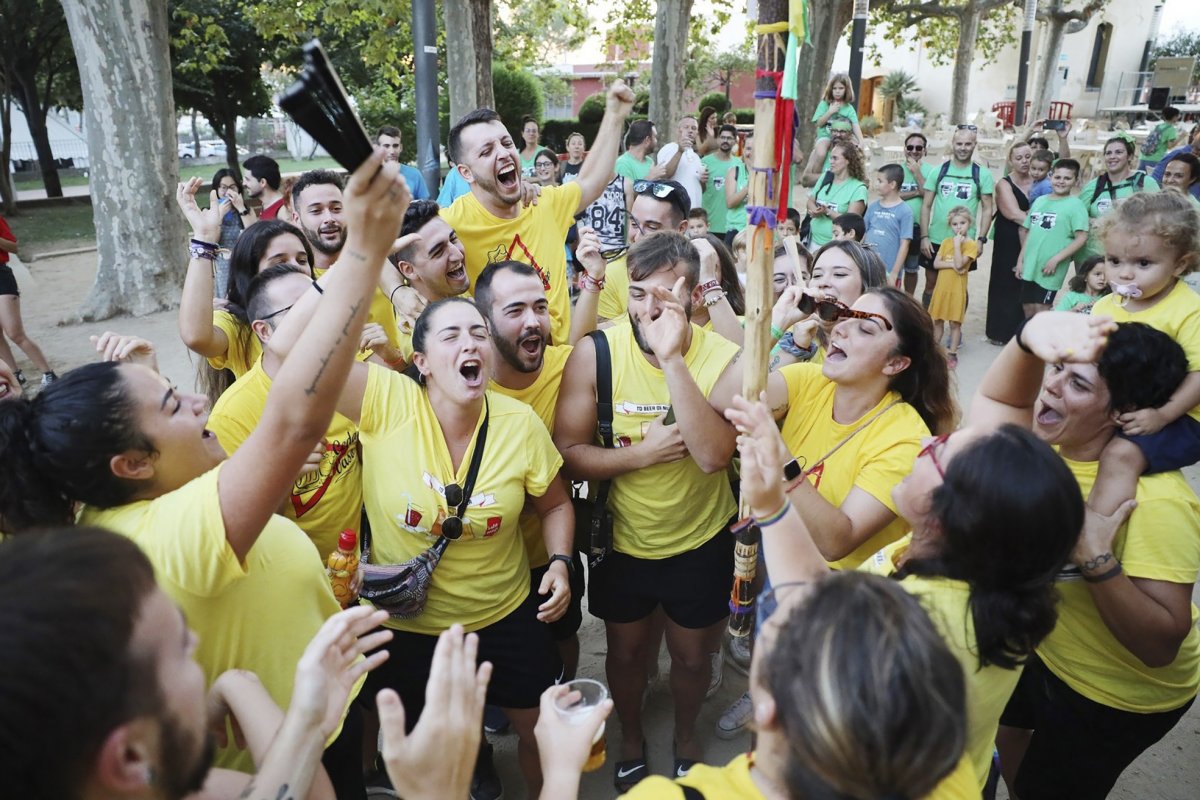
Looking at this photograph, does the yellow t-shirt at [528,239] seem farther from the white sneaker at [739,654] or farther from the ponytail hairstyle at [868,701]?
the ponytail hairstyle at [868,701]

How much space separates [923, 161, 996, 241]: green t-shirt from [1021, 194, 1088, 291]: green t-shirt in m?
0.58

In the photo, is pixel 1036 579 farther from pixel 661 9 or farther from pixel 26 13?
pixel 26 13

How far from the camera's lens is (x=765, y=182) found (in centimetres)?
243

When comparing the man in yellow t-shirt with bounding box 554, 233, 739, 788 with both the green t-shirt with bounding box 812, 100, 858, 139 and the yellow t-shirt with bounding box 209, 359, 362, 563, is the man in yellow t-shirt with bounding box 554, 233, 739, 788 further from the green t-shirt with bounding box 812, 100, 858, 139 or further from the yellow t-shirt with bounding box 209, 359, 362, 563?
the green t-shirt with bounding box 812, 100, 858, 139

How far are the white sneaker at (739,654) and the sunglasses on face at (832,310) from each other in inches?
70.1

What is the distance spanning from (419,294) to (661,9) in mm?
11240

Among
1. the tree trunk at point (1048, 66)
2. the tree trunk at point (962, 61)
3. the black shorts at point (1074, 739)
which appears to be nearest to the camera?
the black shorts at point (1074, 739)

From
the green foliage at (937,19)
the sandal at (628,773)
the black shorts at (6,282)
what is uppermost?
Result: the green foliage at (937,19)

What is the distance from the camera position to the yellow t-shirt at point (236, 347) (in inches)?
128

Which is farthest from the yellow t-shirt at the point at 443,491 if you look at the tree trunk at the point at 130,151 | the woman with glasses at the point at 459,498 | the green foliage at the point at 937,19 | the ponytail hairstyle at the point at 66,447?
the green foliage at the point at 937,19

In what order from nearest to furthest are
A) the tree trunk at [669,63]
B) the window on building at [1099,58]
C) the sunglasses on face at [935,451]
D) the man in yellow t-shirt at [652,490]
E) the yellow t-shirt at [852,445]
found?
the sunglasses on face at [935,451] < the yellow t-shirt at [852,445] < the man in yellow t-shirt at [652,490] < the tree trunk at [669,63] < the window on building at [1099,58]

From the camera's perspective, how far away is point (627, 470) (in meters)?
2.75

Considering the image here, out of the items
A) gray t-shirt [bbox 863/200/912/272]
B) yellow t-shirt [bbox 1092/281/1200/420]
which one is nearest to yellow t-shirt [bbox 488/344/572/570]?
yellow t-shirt [bbox 1092/281/1200/420]

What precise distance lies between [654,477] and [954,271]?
604 cm
